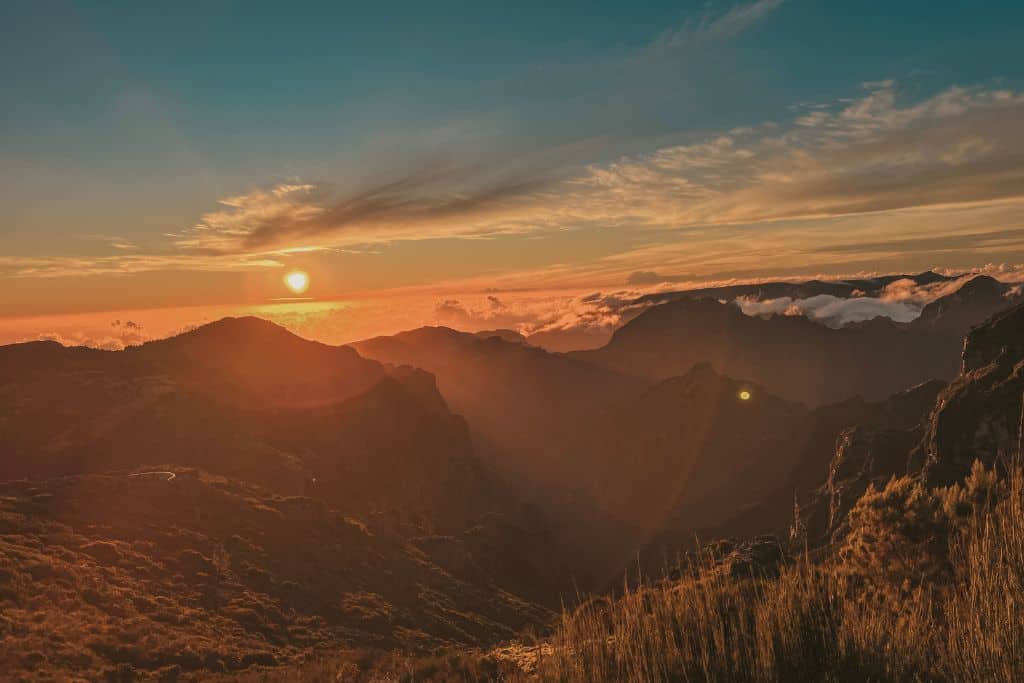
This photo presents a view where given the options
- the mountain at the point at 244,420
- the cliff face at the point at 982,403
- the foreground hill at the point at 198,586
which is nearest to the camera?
the foreground hill at the point at 198,586

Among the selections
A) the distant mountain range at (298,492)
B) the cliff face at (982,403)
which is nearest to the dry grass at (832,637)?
the distant mountain range at (298,492)

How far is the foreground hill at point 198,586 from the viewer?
89.6ft

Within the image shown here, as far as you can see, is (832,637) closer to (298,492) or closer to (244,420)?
(298,492)

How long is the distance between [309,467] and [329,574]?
67.1m

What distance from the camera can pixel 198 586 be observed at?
3981 centimetres

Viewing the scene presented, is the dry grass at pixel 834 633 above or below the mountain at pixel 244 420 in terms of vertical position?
above

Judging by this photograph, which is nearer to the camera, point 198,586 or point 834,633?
point 834,633

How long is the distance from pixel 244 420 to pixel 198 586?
79188mm

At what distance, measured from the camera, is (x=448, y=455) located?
181 meters

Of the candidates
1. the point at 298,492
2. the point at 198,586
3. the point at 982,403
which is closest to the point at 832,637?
the point at 198,586

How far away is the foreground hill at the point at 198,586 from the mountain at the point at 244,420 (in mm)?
31941

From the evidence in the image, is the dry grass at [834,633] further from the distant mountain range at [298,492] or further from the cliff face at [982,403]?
Result: the cliff face at [982,403]

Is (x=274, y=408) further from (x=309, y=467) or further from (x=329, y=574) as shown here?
(x=329, y=574)

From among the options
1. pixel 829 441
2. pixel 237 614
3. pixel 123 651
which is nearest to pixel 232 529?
pixel 237 614
